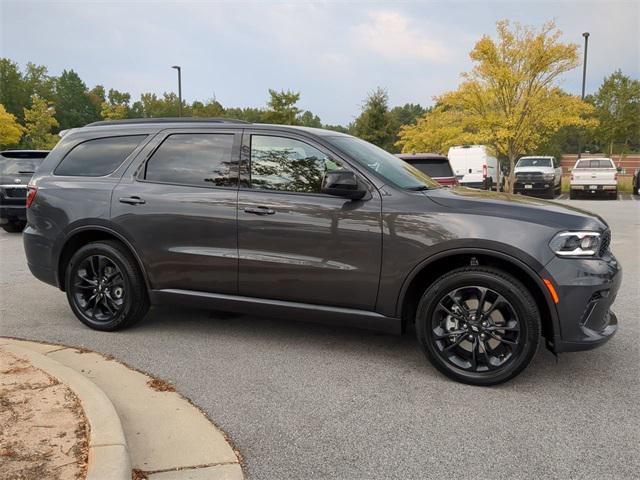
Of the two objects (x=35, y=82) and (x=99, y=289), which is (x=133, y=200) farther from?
(x=35, y=82)

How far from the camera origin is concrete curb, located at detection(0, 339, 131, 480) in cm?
244

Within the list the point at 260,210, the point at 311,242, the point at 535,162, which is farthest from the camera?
the point at 535,162

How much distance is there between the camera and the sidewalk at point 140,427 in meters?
2.59

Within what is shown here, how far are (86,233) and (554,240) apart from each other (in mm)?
3952

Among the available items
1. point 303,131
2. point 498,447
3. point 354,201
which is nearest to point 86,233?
point 303,131

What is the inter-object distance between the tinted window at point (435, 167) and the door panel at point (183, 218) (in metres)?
6.71

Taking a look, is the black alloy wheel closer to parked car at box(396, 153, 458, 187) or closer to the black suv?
the black suv

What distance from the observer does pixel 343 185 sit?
3.81m

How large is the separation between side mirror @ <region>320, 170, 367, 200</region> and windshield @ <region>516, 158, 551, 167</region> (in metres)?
23.0

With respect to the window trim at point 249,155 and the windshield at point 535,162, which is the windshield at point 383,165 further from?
the windshield at point 535,162

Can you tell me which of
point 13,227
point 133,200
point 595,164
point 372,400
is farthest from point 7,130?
point 372,400

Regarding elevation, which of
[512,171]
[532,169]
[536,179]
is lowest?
[536,179]

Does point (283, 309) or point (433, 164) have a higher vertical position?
point (433, 164)

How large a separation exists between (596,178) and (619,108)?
843 inches
